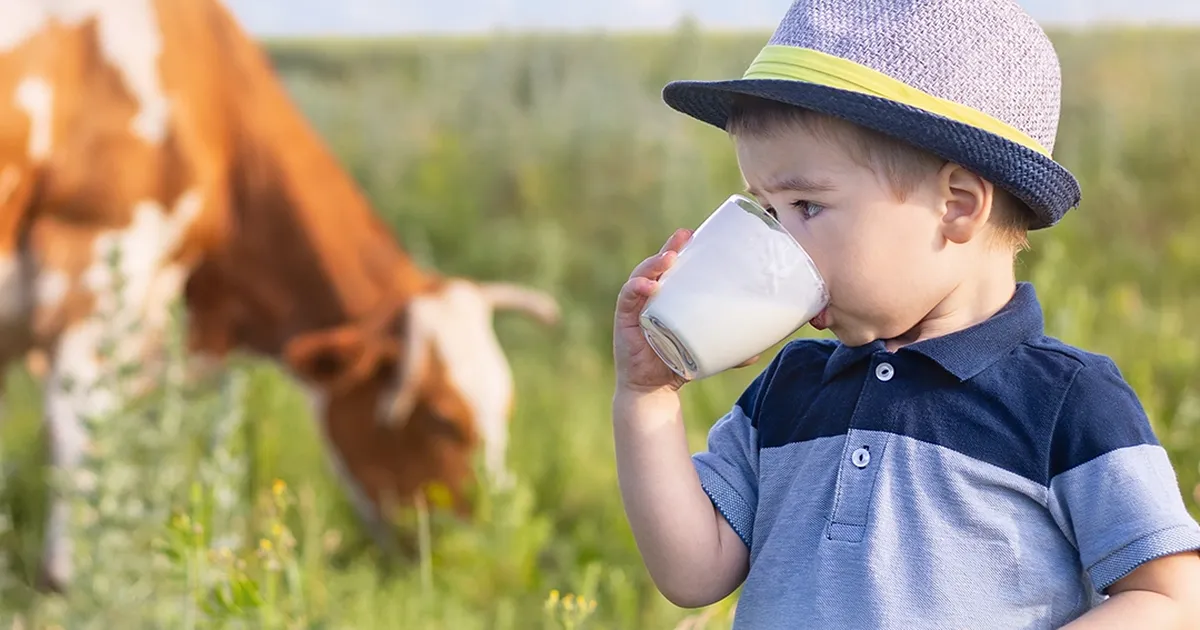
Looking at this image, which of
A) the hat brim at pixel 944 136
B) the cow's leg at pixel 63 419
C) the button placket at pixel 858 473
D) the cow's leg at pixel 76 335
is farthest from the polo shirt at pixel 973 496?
the cow's leg at pixel 63 419

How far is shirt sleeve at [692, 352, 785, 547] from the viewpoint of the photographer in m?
1.30

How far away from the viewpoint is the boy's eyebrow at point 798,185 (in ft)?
3.87

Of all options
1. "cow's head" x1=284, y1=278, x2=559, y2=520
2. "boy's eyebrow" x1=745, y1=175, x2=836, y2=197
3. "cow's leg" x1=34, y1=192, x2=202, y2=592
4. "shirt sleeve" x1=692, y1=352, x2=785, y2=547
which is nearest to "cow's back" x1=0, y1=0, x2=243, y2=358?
"cow's leg" x1=34, y1=192, x2=202, y2=592

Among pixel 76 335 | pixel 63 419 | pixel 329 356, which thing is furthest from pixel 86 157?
pixel 329 356

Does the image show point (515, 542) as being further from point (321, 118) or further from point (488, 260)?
point (321, 118)

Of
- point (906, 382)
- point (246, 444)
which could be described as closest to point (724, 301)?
point (906, 382)

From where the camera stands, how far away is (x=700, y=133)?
681 cm

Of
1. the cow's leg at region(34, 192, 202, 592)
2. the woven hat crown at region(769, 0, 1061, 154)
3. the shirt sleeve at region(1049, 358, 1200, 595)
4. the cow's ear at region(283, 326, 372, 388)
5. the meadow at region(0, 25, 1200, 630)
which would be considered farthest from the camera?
the cow's ear at region(283, 326, 372, 388)

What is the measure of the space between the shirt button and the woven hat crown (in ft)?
0.76

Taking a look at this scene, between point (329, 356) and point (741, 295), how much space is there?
295 centimetres

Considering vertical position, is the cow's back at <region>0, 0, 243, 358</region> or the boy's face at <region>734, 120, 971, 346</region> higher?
the boy's face at <region>734, 120, 971, 346</region>

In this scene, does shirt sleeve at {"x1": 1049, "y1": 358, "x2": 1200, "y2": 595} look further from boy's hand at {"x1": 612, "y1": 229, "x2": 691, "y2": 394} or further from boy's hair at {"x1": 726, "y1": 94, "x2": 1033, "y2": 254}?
boy's hand at {"x1": 612, "y1": 229, "x2": 691, "y2": 394}

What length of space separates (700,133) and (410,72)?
233 cm

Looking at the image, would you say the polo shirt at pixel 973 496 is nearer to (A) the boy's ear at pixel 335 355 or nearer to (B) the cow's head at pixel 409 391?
(B) the cow's head at pixel 409 391
